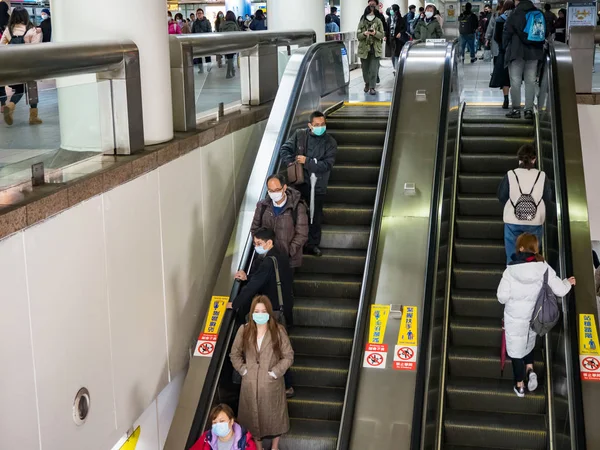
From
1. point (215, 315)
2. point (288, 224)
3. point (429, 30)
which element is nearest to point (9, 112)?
point (288, 224)

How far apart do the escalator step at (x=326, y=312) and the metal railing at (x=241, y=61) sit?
2.10 meters

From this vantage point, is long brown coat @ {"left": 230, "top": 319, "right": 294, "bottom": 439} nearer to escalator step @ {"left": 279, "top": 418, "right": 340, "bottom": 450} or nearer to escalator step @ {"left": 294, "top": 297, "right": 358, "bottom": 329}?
escalator step @ {"left": 279, "top": 418, "right": 340, "bottom": 450}

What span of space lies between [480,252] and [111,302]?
164 inches

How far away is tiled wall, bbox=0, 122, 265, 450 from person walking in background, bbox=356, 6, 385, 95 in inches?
276

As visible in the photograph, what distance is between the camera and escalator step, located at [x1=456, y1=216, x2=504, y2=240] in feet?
29.6

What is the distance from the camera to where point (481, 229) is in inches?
356

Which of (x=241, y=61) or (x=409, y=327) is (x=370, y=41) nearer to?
Result: (x=241, y=61)

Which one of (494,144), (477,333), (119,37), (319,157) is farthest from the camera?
(494,144)

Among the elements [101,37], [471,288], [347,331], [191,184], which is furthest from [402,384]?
[101,37]

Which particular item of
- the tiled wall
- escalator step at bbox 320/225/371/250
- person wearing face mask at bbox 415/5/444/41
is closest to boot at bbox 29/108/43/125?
the tiled wall

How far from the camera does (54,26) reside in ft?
23.4

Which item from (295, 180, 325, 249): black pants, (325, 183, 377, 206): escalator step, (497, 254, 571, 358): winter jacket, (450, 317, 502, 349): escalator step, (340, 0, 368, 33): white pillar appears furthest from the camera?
(340, 0, 368, 33): white pillar

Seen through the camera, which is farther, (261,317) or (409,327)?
(409,327)

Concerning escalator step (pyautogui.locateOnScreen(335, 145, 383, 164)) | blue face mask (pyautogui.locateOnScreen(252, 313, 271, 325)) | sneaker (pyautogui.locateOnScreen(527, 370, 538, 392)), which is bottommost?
sneaker (pyautogui.locateOnScreen(527, 370, 538, 392))
